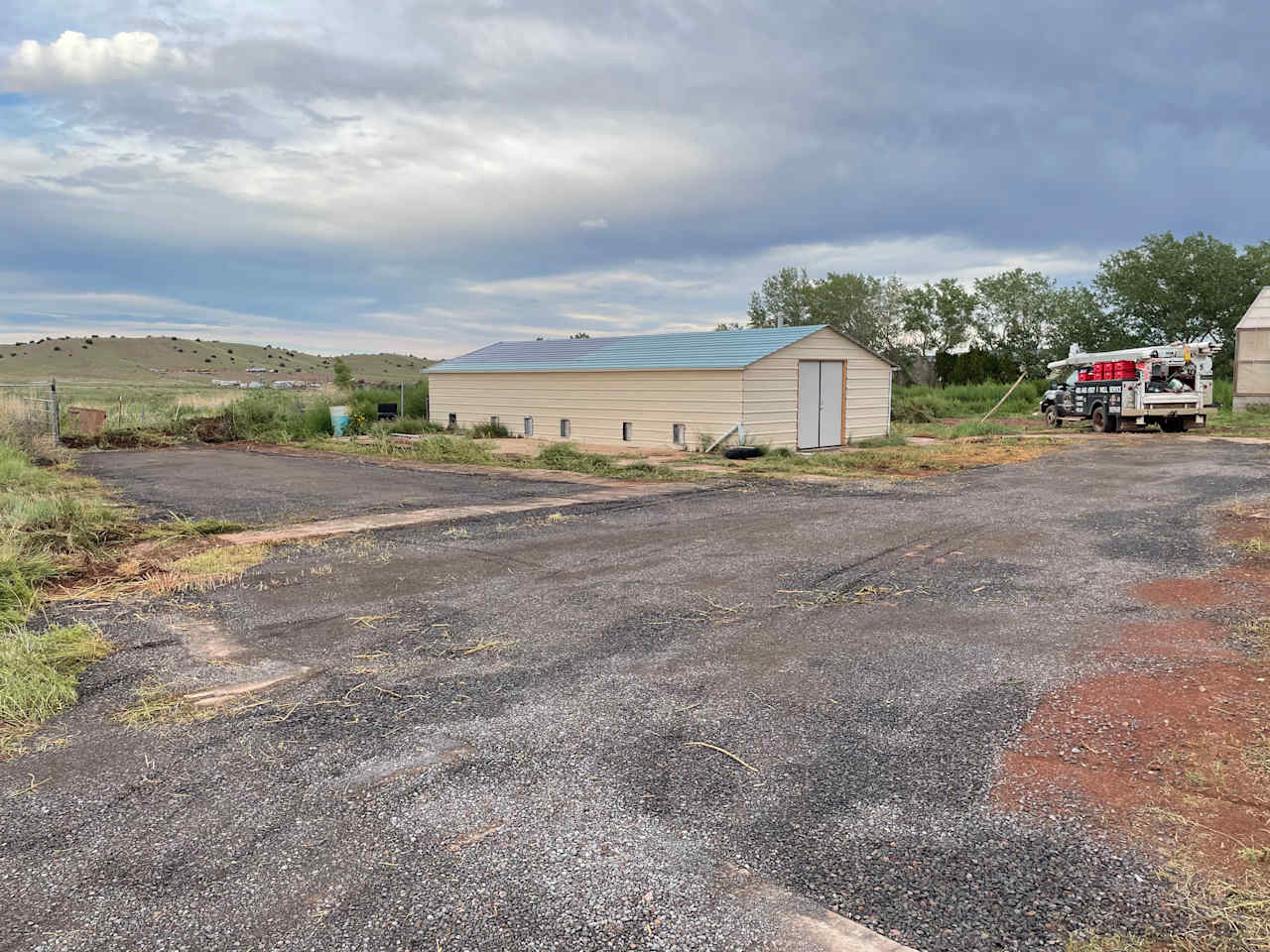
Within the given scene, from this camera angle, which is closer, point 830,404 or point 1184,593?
point 1184,593

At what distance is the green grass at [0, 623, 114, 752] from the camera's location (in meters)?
4.31

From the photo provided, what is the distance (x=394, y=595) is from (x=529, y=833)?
4069mm

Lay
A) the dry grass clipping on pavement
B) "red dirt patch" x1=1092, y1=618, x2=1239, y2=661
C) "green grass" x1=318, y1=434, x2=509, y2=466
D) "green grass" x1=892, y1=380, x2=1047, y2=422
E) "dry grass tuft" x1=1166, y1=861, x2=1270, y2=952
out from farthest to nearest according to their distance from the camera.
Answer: "green grass" x1=892, y1=380, x2=1047, y2=422 → "green grass" x1=318, y1=434, x2=509, y2=466 → the dry grass clipping on pavement → "red dirt patch" x1=1092, y1=618, x2=1239, y2=661 → "dry grass tuft" x1=1166, y1=861, x2=1270, y2=952

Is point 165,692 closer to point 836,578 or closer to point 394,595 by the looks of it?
point 394,595

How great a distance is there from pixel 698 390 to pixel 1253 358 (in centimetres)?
2598

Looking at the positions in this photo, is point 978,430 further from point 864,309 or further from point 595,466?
point 864,309

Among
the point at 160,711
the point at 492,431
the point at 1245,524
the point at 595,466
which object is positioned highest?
the point at 492,431

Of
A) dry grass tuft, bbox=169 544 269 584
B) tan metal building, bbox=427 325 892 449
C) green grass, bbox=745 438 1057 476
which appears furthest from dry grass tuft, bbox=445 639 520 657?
tan metal building, bbox=427 325 892 449

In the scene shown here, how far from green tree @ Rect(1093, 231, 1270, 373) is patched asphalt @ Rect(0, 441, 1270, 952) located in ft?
158

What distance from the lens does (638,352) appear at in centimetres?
2397

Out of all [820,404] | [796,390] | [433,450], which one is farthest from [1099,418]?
[433,450]

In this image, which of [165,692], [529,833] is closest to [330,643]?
[165,692]

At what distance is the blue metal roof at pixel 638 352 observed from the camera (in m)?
20.8

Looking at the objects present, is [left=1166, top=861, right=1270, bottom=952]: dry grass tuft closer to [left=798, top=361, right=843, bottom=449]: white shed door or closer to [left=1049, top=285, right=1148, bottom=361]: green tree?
[left=798, top=361, right=843, bottom=449]: white shed door
